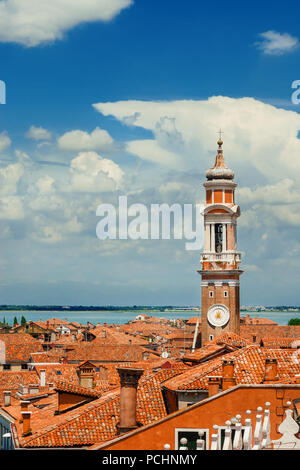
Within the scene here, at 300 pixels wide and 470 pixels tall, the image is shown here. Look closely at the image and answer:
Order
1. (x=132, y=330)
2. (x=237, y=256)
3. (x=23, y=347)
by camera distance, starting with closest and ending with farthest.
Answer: (x=237, y=256) < (x=23, y=347) < (x=132, y=330)

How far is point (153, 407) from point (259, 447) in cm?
717

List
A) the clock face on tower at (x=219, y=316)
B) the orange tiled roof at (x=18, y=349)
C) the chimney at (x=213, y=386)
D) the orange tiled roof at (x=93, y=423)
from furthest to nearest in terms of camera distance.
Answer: the orange tiled roof at (x=18, y=349), the clock face on tower at (x=219, y=316), the orange tiled roof at (x=93, y=423), the chimney at (x=213, y=386)

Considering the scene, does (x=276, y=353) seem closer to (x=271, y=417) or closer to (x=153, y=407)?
(x=153, y=407)

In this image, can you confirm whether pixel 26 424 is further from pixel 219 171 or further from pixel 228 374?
pixel 219 171

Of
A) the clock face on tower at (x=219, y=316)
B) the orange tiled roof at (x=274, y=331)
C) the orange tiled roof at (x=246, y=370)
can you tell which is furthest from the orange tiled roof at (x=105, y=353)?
the orange tiled roof at (x=246, y=370)

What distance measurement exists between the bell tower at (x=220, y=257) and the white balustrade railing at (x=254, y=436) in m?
39.3

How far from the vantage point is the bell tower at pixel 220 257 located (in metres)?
50.6

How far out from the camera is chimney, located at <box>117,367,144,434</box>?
13422 mm

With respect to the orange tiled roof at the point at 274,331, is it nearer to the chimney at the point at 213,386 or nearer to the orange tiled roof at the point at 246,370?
the orange tiled roof at the point at 246,370

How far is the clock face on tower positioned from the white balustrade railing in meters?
40.1

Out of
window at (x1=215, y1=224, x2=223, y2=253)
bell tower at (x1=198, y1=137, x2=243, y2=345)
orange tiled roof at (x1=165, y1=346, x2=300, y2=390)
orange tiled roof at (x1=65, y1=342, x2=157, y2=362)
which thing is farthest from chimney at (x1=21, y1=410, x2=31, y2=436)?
orange tiled roof at (x1=65, y1=342, x2=157, y2=362)

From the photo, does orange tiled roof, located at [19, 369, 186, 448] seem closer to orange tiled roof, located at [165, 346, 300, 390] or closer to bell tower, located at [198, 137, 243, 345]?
orange tiled roof, located at [165, 346, 300, 390]
